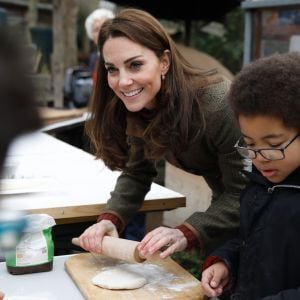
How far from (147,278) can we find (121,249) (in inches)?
4.6

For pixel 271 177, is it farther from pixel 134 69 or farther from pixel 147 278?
pixel 134 69

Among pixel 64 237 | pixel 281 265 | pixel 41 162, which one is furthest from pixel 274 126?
pixel 41 162

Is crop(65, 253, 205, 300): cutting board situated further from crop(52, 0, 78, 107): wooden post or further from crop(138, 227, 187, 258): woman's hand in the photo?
crop(52, 0, 78, 107): wooden post

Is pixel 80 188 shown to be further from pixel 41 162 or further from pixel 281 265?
pixel 281 265

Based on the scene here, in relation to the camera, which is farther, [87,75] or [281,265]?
[87,75]

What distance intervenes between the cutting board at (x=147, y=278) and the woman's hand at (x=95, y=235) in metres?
0.04

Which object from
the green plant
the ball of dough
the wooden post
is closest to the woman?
the ball of dough

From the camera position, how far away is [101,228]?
1.76 m

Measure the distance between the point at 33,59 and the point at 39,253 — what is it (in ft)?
3.91

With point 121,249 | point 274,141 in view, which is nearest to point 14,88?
point 274,141

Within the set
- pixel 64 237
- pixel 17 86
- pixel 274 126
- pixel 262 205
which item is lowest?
pixel 64 237

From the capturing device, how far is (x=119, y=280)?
149cm

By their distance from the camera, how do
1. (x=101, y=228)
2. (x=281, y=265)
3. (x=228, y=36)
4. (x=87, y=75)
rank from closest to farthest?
(x=281, y=265)
(x=101, y=228)
(x=87, y=75)
(x=228, y=36)

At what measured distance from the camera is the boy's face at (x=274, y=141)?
1.29 meters
